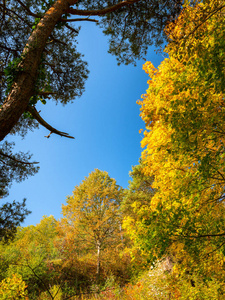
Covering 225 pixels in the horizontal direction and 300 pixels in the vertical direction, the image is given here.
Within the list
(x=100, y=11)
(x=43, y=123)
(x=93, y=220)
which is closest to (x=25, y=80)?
(x=43, y=123)

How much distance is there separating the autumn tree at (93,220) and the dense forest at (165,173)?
2.7 inches

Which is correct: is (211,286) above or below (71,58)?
below

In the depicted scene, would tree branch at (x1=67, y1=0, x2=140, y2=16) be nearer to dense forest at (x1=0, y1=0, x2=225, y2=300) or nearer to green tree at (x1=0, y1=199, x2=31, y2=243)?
dense forest at (x1=0, y1=0, x2=225, y2=300)

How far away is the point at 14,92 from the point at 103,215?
35.5 feet

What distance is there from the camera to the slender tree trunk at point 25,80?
268 cm

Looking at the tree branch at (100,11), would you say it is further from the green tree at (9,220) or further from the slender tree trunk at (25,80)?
the green tree at (9,220)

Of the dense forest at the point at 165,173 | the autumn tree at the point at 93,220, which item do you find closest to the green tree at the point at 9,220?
the dense forest at the point at 165,173

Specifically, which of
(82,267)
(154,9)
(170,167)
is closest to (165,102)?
(170,167)

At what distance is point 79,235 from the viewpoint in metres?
11.9

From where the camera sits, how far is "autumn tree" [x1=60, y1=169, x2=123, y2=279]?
38.2 feet

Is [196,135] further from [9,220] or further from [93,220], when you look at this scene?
[93,220]

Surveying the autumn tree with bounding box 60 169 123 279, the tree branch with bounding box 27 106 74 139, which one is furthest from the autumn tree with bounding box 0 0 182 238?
the autumn tree with bounding box 60 169 123 279

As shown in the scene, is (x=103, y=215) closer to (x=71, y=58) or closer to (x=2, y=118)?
(x=71, y=58)

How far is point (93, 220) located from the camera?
11.7m
